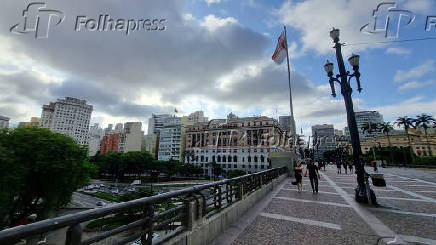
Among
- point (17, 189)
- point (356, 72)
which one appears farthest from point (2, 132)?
point (356, 72)

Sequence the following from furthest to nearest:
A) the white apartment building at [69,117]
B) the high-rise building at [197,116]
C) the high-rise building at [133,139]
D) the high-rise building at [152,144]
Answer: the high-rise building at [197,116] < the high-rise building at [152,144] < the high-rise building at [133,139] < the white apartment building at [69,117]

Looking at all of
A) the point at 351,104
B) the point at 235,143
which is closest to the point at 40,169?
the point at 351,104

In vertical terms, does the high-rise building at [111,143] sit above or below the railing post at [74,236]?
above

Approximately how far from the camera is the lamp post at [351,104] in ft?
26.3

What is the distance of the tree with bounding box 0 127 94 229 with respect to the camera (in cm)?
1644

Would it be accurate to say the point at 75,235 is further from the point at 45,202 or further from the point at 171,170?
the point at 171,170

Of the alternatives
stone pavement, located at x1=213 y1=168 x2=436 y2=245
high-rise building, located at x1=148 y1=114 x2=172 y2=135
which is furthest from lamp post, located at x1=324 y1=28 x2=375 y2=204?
high-rise building, located at x1=148 y1=114 x2=172 y2=135

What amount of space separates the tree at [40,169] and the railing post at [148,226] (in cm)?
1810

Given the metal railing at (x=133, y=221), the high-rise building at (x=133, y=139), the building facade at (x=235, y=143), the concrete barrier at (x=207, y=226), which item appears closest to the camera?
the metal railing at (x=133, y=221)

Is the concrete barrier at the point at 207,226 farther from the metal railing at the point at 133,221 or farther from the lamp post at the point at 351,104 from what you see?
the lamp post at the point at 351,104

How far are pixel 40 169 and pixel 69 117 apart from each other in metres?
136

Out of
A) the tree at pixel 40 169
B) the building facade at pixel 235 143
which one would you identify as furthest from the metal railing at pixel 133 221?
the building facade at pixel 235 143

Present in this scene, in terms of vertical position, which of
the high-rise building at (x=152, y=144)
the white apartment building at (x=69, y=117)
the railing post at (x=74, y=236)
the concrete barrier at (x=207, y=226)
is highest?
the white apartment building at (x=69, y=117)

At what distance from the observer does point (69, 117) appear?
126812 millimetres
